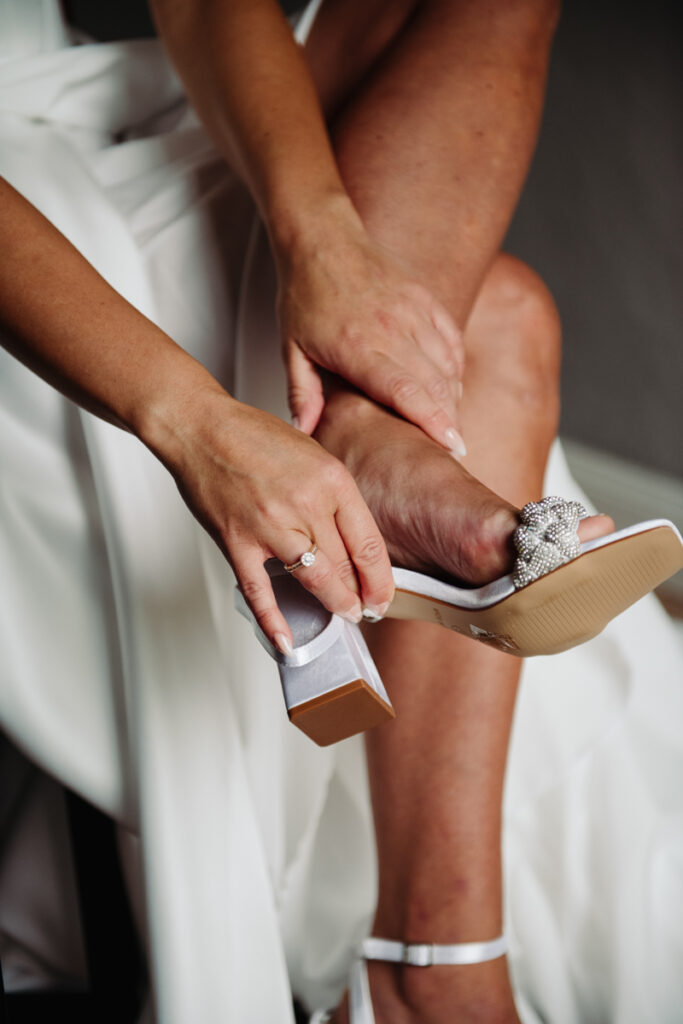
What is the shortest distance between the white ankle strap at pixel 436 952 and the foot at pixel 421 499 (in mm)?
321

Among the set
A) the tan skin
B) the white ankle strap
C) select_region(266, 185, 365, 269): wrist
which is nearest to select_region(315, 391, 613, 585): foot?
the tan skin

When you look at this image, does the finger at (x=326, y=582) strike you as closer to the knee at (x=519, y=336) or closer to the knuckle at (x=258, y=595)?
the knuckle at (x=258, y=595)

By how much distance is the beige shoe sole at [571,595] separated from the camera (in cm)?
47

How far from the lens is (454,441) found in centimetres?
64

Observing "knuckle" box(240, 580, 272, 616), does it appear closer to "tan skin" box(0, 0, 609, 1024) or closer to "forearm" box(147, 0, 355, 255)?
"tan skin" box(0, 0, 609, 1024)

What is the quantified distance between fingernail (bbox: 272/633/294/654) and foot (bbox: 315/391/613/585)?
0.40 feet

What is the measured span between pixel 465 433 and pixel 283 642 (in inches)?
11.9

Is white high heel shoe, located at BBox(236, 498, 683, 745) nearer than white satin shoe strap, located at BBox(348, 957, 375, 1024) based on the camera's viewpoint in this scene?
Yes

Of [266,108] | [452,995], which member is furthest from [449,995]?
[266,108]

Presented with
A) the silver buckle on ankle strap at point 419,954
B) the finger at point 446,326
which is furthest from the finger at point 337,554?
the silver buckle on ankle strap at point 419,954

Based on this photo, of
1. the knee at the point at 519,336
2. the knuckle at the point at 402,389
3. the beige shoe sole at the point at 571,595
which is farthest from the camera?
the knee at the point at 519,336

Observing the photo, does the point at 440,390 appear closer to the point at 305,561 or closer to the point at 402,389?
the point at 402,389

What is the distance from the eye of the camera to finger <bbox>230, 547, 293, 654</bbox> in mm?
503

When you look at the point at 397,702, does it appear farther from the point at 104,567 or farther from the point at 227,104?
the point at 227,104
